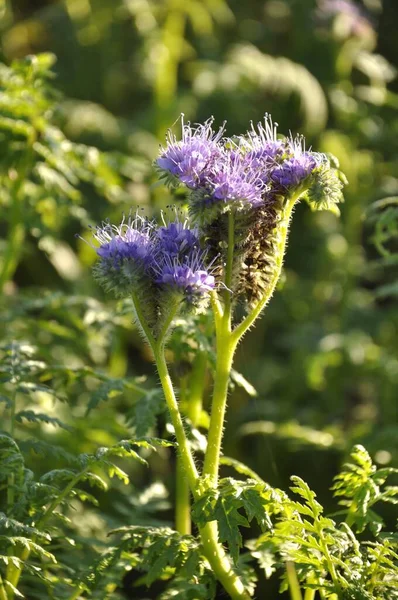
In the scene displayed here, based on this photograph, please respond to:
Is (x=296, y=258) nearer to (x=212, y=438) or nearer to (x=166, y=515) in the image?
(x=166, y=515)

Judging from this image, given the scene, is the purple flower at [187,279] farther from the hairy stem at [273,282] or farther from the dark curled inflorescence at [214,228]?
the hairy stem at [273,282]

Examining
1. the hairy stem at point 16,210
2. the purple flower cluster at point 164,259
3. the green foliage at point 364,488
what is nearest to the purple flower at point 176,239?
the purple flower cluster at point 164,259

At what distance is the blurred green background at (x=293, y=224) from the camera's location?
4012 millimetres

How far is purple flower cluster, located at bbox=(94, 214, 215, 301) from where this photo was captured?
7.04 feet

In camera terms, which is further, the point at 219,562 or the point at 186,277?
the point at 219,562

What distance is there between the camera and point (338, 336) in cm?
502

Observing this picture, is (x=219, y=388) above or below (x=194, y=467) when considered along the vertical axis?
above

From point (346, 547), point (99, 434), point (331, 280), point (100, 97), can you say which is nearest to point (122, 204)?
point (99, 434)

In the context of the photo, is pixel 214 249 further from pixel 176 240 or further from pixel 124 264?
pixel 124 264

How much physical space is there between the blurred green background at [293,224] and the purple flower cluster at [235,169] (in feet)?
3.68

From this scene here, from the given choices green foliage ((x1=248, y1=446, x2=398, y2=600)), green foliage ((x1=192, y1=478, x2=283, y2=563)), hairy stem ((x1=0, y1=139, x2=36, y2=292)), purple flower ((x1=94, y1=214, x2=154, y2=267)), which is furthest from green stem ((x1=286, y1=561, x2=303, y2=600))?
hairy stem ((x1=0, y1=139, x2=36, y2=292))

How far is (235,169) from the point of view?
7.33ft

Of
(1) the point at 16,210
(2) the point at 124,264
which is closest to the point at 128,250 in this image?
(2) the point at 124,264

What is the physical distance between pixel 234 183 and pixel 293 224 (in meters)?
4.58
